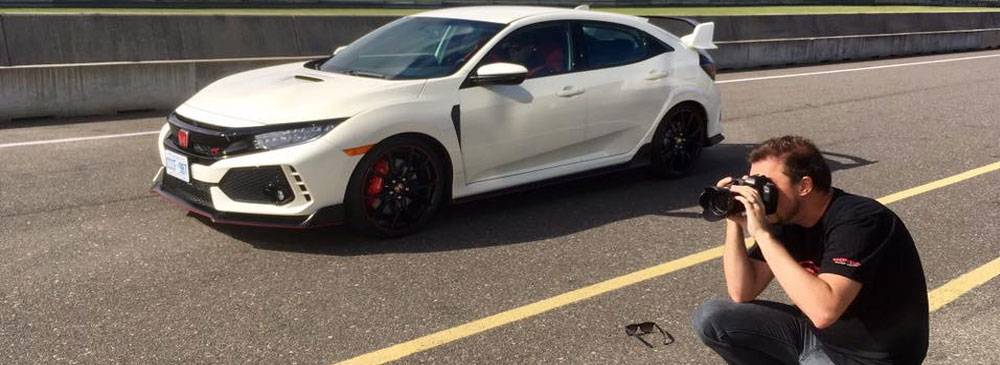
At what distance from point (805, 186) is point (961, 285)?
2.79 metres

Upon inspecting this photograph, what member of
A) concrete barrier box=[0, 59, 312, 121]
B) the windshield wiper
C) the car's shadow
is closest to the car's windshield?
the windshield wiper

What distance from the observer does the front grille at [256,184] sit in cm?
552

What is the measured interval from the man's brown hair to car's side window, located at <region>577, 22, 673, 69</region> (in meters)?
3.97

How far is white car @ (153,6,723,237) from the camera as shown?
A: 18.3 ft

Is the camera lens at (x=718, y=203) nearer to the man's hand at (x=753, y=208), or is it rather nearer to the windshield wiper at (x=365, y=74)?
the man's hand at (x=753, y=208)

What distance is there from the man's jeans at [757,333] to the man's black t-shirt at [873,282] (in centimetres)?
21

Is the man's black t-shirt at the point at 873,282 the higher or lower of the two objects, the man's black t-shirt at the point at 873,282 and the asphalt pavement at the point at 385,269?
the higher

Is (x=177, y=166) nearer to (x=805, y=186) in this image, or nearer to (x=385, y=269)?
(x=385, y=269)

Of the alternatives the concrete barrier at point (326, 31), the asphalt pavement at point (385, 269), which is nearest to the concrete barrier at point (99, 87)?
the asphalt pavement at point (385, 269)

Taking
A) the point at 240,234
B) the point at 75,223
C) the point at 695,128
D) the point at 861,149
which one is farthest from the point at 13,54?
the point at 861,149

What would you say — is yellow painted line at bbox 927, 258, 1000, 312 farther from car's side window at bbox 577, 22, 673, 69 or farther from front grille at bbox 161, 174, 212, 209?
front grille at bbox 161, 174, 212, 209

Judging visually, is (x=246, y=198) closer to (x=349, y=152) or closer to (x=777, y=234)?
(x=349, y=152)

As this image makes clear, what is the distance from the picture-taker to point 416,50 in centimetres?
669

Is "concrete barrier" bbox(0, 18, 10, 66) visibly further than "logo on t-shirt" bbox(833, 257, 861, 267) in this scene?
Yes
